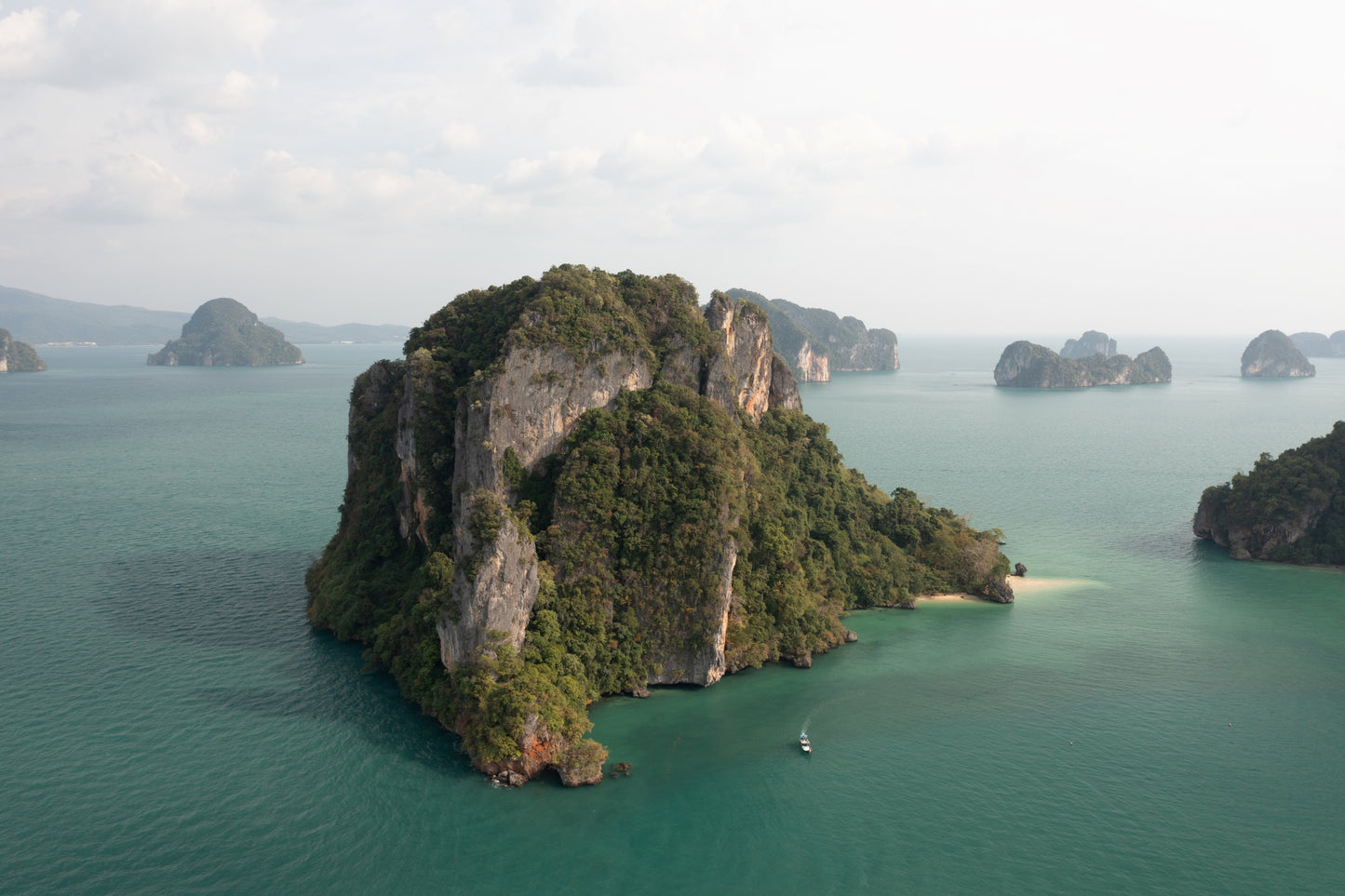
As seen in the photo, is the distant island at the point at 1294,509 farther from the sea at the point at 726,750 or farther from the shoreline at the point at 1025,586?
the shoreline at the point at 1025,586

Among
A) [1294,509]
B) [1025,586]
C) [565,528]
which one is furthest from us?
[1294,509]

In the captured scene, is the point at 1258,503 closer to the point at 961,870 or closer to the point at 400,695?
the point at 961,870

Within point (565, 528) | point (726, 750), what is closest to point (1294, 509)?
point (726, 750)

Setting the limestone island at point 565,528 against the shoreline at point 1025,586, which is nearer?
the limestone island at point 565,528

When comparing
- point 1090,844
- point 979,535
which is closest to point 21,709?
point 1090,844

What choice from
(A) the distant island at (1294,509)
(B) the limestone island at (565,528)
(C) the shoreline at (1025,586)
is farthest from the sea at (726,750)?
(A) the distant island at (1294,509)

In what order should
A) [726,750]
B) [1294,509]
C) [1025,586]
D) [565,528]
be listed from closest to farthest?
[726,750]
[565,528]
[1025,586]
[1294,509]

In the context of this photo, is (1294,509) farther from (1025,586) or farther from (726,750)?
(726,750)

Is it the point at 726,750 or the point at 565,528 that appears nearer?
the point at 726,750
